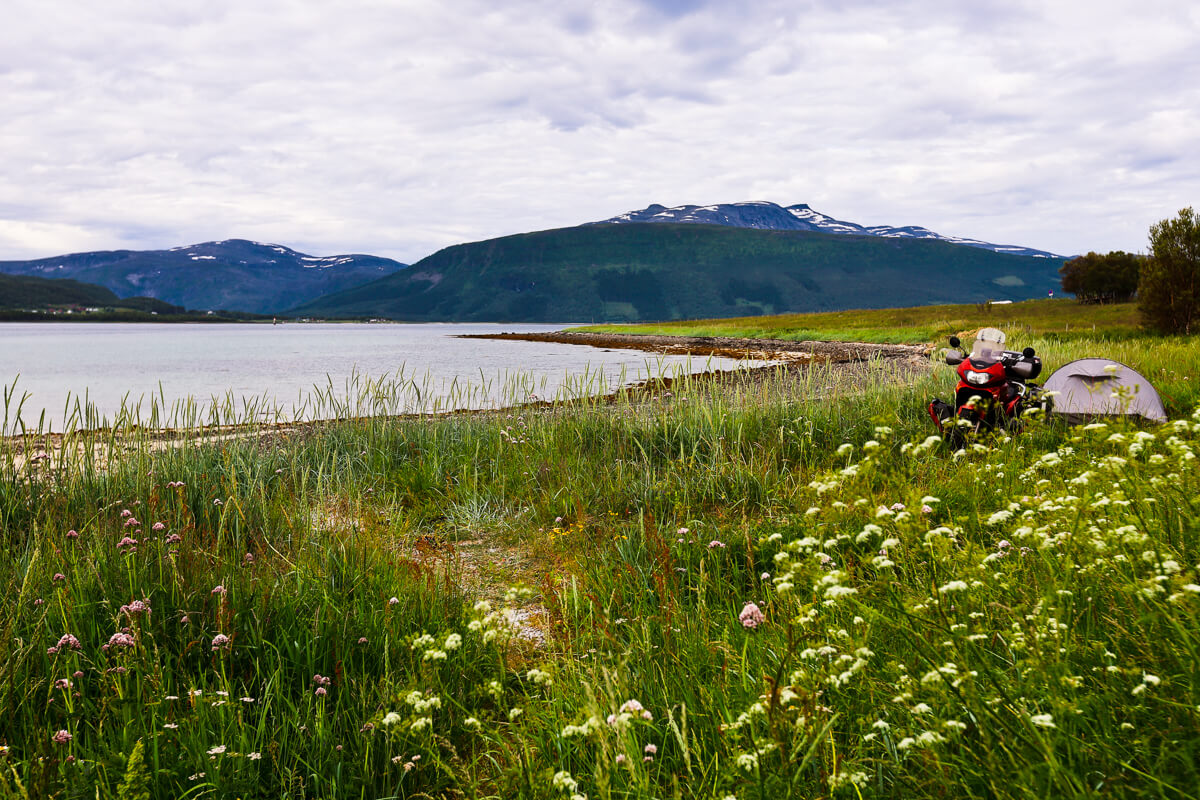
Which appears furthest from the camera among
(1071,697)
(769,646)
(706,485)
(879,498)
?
(706,485)

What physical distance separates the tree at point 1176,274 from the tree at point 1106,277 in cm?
3684

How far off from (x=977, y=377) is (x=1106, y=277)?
58.4 m

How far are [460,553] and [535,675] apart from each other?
331cm

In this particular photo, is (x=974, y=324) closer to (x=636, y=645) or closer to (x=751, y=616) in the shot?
(x=636, y=645)

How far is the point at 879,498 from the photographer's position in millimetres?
5465

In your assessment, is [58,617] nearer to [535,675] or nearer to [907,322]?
[535,675]

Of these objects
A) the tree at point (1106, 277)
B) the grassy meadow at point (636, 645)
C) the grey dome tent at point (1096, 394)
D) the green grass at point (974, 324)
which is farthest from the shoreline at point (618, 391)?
the tree at point (1106, 277)

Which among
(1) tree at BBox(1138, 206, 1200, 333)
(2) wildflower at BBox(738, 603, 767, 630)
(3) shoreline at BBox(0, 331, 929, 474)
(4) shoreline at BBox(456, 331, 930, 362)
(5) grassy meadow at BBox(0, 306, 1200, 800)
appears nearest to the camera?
(5) grassy meadow at BBox(0, 306, 1200, 800)

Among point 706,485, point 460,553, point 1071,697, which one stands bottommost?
point 460,553

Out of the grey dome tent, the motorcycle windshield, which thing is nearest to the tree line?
the grey dome tent

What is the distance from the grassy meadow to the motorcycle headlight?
44.0 inches

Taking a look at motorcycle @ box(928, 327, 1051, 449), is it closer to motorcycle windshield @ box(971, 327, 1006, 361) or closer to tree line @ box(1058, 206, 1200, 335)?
motorcycle windshield @ box(971, 327, 1006, 361)

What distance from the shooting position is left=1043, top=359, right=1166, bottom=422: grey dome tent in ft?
22.1

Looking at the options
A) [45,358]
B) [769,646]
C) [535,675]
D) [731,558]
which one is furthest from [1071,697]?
[45,358]
